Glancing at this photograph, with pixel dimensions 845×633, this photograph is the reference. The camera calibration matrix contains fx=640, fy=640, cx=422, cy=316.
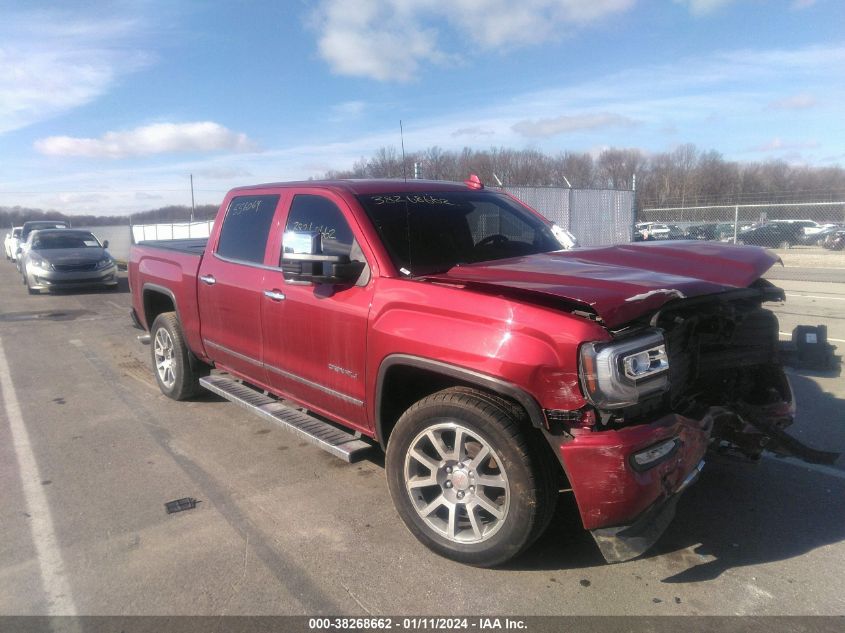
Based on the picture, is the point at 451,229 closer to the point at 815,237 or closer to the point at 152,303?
the point at 152,303

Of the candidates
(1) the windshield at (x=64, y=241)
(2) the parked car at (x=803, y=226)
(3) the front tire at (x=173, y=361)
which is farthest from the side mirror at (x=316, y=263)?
(2) the parked car at (x=803, y=226)

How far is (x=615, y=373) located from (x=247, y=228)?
10.5ft

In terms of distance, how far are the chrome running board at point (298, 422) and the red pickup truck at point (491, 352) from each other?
22mm

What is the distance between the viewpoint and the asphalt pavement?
2.95 m

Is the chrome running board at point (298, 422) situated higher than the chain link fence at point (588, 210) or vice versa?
the chain link fence at point (588, 210)

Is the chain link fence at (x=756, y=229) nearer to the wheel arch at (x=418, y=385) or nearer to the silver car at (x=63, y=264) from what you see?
the silver car at (x=63, y=264)

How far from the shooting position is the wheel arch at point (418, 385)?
284cm

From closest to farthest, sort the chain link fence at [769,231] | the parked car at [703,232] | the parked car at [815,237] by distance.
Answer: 1. the chain link fence at [769,231]
2. the parked car at [703,232]
3. the parked car at [815,237]

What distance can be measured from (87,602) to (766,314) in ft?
13.1

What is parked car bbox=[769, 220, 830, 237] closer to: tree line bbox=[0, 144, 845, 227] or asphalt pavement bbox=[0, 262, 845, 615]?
tree line bbox=[0, 144, 845, 227]

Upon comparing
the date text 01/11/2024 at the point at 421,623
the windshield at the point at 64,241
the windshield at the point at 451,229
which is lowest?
the date text 01/11/2024 at the point at 421,623

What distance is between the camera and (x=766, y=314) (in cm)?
389

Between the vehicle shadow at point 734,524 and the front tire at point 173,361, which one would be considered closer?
the vehicle shadow at point 734,524

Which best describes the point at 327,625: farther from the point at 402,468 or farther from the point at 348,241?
the point at 348,241
